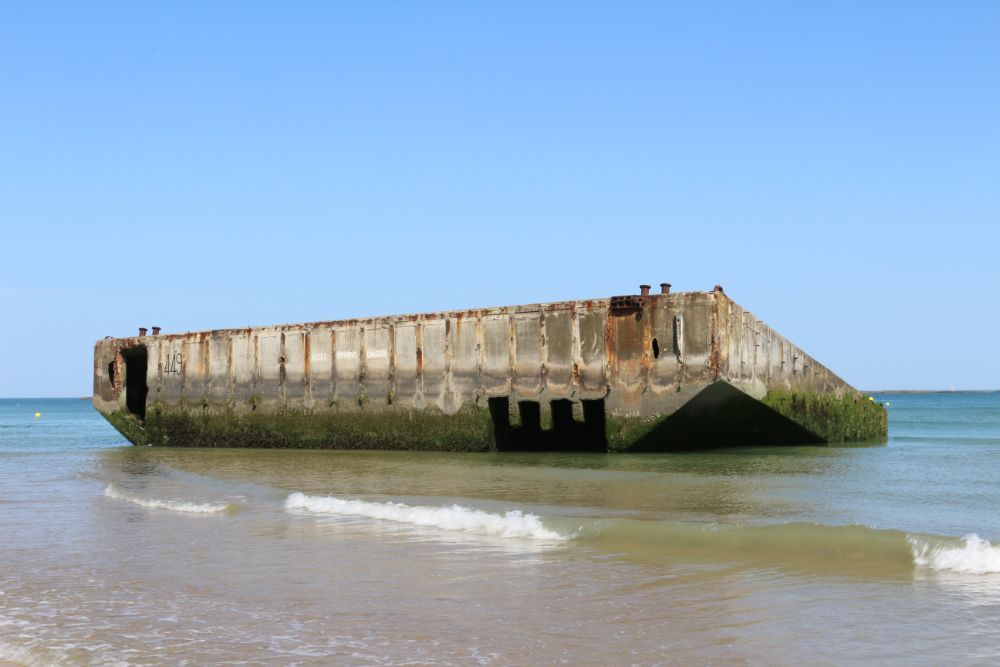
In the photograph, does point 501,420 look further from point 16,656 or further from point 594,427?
point 16,656

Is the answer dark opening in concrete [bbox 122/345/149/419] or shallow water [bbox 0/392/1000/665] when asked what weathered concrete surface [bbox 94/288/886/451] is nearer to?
dark opening in concrete [bbox 122/345/149/419]

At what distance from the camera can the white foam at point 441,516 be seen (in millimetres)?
8023

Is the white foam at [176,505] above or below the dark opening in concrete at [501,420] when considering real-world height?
below

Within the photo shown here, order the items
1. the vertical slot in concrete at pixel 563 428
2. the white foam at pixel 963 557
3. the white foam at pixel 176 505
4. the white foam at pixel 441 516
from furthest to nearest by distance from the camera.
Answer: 1. the vertical slot in concrete at pixel 563 428
2. the white foam at pixel 176 505
3. the white foam at pixel 441 516
4. the white foam at pixel 963 557

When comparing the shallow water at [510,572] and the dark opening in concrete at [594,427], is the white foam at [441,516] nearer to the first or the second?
the shallow water at [510,572]

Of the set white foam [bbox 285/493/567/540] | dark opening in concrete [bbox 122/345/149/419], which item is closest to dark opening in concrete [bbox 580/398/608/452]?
white foam [bbox 285/493/567/540]

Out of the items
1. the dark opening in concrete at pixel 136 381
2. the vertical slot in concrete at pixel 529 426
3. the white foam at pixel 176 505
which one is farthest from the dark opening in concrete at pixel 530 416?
the dark opening in concrete at pixel 136 381

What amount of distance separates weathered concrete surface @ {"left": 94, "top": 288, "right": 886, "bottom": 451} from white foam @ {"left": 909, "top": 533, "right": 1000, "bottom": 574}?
28.0 ft

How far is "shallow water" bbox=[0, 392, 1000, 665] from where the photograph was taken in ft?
14.8

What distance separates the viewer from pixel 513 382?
16906 mm

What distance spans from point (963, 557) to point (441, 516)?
4491mm

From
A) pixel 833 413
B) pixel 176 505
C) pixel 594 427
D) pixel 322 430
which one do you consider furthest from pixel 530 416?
pixel 833 413

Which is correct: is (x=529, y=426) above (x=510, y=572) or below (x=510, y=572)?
above

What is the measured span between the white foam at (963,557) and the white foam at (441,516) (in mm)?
2735
